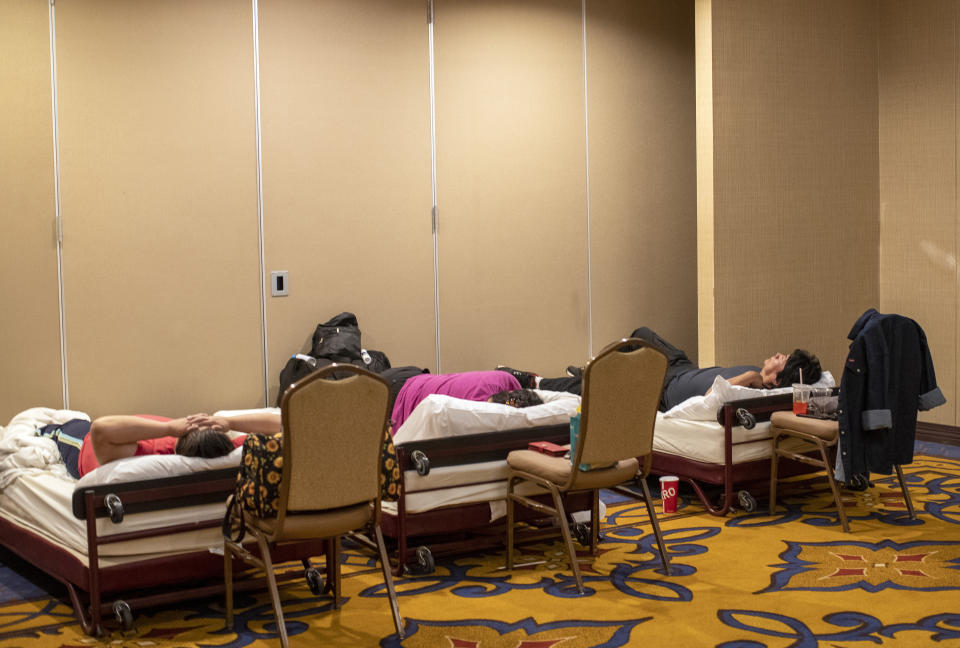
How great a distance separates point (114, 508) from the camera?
3.57m

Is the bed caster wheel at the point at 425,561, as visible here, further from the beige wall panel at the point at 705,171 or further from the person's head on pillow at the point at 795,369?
the beige wall panel at the point at 705,171

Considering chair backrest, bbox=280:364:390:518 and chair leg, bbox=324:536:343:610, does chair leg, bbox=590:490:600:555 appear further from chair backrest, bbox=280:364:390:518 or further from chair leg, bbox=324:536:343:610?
chair backrest, bbox=280:364:390:518

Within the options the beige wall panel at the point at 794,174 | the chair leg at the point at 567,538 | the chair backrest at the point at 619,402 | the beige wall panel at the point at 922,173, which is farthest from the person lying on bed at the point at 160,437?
the beige wall panel at the point at 922,173

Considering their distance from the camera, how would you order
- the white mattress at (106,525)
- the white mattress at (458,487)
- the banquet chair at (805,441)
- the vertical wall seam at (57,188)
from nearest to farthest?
1. the white mattress at (106,525)
2. the white mattress at (458,487)
3. the banquet chair at (805,441)
4. the vertical wall seam at (57,188)

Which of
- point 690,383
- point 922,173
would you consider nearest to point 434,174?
point 690,383

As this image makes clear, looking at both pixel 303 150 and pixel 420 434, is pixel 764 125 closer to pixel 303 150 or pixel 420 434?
pixel 303 150

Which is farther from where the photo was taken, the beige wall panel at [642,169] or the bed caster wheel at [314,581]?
the beige wall panel at [642,169]

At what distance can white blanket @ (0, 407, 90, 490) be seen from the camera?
435 centimetres

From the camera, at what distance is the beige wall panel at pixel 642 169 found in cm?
727

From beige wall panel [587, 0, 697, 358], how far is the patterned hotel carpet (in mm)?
2773

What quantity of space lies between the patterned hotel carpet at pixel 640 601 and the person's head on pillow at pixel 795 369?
37.2 inches

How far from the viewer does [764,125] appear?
7074mm

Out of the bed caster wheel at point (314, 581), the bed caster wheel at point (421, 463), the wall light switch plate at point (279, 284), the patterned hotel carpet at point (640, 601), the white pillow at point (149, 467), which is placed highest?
the wall light switch plate at point (279, 284)

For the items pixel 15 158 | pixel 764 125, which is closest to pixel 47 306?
pixel 15 158
